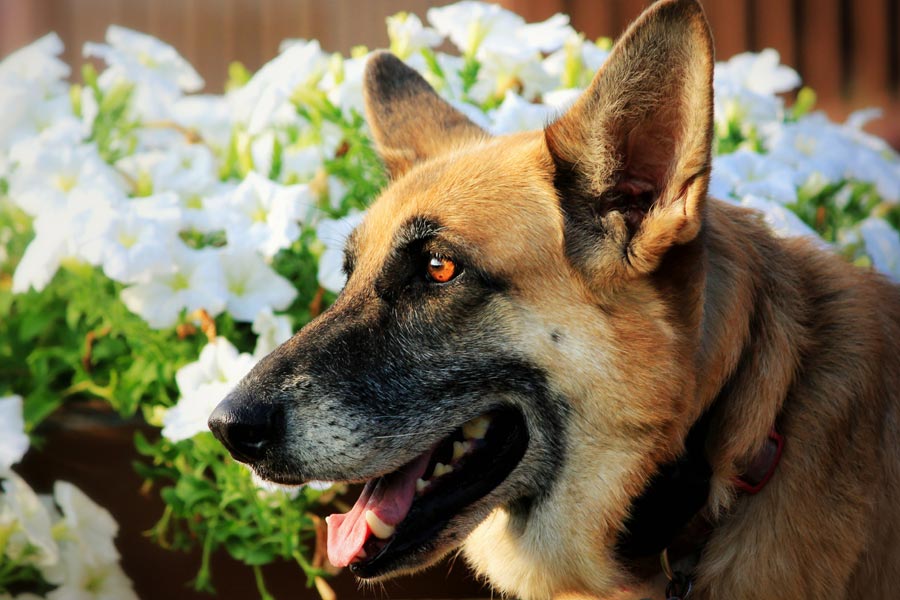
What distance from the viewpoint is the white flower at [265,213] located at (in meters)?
3.10

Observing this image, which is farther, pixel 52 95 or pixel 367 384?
pixel 52 95

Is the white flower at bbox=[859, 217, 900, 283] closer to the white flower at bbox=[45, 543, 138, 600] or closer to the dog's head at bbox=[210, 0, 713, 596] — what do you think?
the dog's head at bbox=[210, 0, 713, 596]

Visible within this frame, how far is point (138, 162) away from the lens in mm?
3514

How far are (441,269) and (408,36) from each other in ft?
5.72

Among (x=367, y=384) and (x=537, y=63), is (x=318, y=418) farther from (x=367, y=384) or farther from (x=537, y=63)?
(x=537, y=63)

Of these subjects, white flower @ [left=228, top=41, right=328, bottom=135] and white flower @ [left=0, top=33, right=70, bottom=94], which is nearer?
white flower @ [left=228, top=41, right=328, bottom=135]

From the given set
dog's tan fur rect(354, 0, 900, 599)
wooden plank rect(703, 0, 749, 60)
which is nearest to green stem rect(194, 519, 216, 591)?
dog's tan fur rect(354, 0, 900, 599)

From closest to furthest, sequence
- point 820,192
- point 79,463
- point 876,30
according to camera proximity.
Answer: point 79,463
point 820,192
point 876,30

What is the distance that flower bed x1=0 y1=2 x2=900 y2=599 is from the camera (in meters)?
2.96

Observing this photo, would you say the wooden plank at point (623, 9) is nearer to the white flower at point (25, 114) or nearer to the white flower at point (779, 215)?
the white flower at point (779, 215)

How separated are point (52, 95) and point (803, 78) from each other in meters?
7.92

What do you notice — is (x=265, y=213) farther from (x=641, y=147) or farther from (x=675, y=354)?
(x=675, y=354)

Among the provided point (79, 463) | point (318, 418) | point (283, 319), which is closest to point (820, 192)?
point (283, 319)

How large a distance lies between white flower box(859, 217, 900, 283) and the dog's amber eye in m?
1.82
